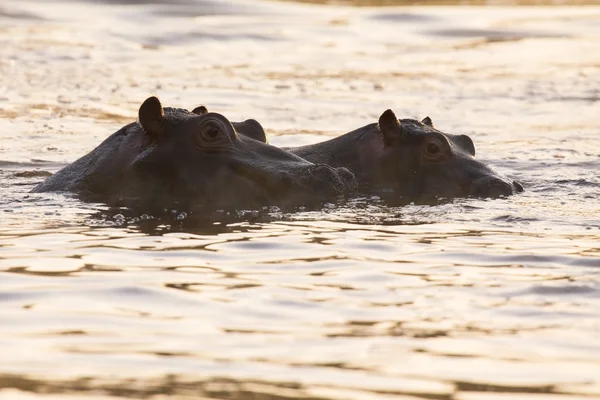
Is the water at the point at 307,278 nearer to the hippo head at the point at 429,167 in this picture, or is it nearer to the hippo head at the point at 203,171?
the hippo head at the point at 203,171

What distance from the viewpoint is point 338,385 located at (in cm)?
474

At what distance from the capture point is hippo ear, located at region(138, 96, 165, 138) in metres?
8.95

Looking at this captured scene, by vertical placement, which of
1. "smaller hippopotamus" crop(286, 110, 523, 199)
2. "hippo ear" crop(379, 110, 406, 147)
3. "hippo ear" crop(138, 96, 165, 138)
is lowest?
"smaller hippopotamus" crop(286, 110, 523, 199)

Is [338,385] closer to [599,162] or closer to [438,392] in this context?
[438,392]

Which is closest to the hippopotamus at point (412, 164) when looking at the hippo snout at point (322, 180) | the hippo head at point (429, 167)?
the hippo head at point (429, 167)

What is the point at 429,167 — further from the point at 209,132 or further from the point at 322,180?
the point at 209,132

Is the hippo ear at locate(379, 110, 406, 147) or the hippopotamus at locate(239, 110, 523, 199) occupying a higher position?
the hippo ear at locate(379, 110, 406, 147)

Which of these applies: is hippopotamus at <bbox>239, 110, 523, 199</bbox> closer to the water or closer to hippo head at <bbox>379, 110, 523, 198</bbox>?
hippo head at <bbox>379, 110, 523, 198</bbox>

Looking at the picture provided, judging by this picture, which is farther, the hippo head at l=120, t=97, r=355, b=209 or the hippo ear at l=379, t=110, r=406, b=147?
the hippo ear at l=379, t=110, r=406, b=147

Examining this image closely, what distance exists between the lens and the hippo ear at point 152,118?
895 cm

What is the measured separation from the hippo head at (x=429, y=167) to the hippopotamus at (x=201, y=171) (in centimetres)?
107

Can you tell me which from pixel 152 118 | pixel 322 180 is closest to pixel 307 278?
pixel 322 180

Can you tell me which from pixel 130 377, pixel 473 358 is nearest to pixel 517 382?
pixel 473 358

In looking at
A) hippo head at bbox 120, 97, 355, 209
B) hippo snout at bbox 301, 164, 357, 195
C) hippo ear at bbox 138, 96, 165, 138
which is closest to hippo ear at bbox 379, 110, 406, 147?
hippo snout at bbox 301, 164, 357, 195
